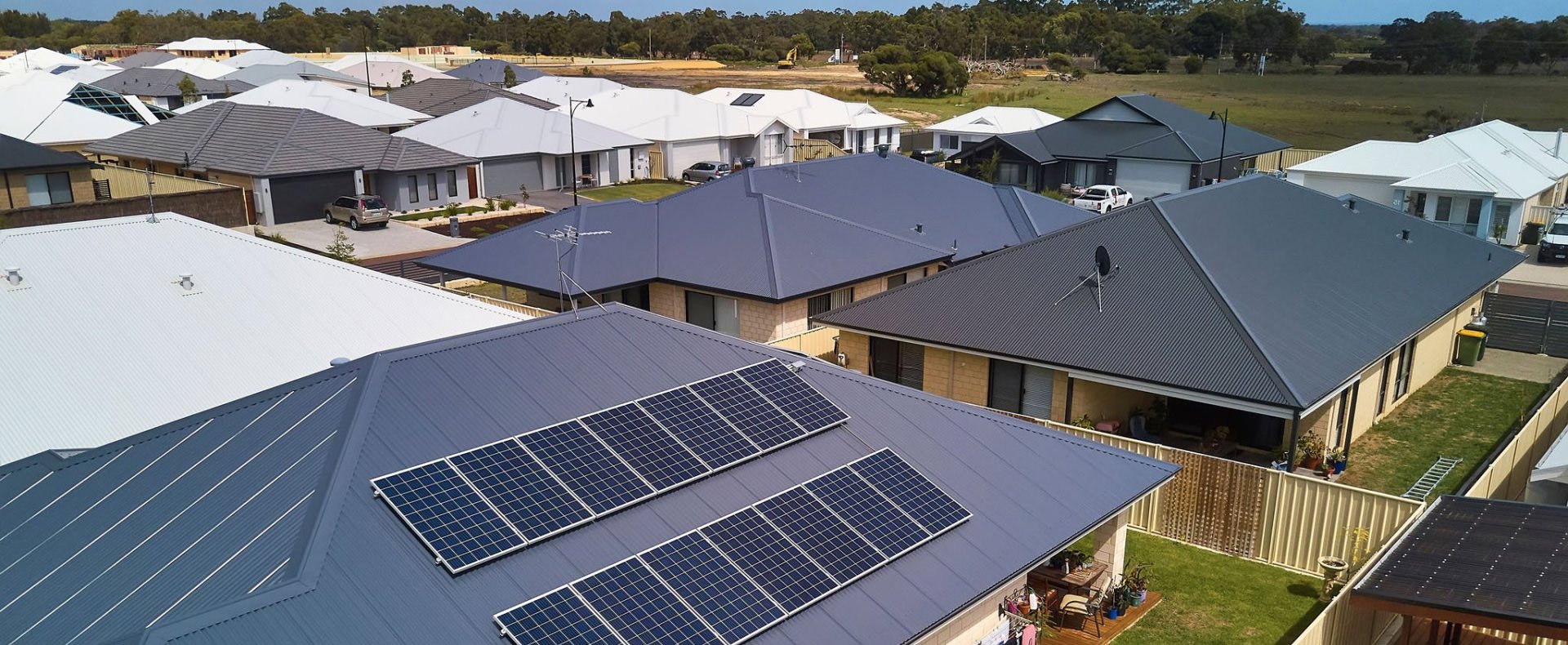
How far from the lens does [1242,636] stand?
17875 mm

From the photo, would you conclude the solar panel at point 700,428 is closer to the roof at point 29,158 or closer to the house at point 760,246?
the house at point 760,246

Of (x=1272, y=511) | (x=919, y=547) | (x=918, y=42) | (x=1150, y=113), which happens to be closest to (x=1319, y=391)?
(x=1272, y=511)

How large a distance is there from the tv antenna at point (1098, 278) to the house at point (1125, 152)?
3838cm

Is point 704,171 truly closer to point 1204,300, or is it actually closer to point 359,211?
point 359,211

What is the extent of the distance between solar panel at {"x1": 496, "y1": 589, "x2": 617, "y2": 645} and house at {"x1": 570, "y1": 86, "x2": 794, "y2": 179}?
63952 millimetres

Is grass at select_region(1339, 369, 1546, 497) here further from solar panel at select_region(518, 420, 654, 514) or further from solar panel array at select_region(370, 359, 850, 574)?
solar panel at select_region(518, 420, 654, 514)

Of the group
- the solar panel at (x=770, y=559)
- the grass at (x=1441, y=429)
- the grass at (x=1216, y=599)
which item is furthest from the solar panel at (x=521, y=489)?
the grass at (x=1441, y=429)

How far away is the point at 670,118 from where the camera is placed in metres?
76.9

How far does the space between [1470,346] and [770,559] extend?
101 feet

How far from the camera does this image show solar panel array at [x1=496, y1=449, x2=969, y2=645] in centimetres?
1117

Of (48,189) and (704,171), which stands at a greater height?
(48,189)

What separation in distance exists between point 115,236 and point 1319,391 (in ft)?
86.4

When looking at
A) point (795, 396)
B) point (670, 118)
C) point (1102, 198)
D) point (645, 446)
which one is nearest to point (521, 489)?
point (645, 446)

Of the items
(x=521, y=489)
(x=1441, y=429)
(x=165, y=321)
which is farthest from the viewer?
(x=1441, y=429)
